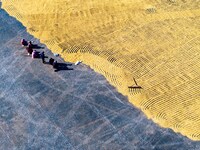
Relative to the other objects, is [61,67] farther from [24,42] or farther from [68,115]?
[68,115]

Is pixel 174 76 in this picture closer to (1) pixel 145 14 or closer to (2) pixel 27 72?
(1) pixel 145 14

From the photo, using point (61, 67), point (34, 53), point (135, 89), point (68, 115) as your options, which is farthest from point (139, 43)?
point (68, 115)

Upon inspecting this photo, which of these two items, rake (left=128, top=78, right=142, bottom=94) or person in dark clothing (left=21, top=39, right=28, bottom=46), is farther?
person in dark clothing (left=21, top=39, right=28, bottom=46)

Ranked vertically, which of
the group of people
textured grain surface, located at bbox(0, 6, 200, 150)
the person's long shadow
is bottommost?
textured grain surface, located at bbox(0, 6, 200, 150)

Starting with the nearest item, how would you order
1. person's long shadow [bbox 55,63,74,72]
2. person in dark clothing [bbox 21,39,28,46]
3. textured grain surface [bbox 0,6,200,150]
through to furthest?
textured grain surface [bbox 0,6,200,150], person's long shadow [bbox 55,63,74,72], person in dark clothing [bbox 21,39,28,46]

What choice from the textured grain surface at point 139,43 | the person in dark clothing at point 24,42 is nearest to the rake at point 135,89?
the textured grain surface at point 139,43

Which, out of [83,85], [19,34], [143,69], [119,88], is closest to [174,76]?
[143,69]

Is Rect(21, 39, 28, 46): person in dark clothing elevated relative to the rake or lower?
elevated

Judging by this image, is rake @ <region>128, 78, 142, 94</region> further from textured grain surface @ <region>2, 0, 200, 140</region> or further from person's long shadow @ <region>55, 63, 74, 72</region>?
person's long shadow @ <region>55, 63, 74, 72</region>

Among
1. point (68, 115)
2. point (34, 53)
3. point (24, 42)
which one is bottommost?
point (68, 115)

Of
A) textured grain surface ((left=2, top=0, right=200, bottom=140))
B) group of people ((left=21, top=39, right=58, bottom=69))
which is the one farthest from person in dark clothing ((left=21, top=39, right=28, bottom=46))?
textured grain surface ((left=2, top=0, right=200, bottom=140))
